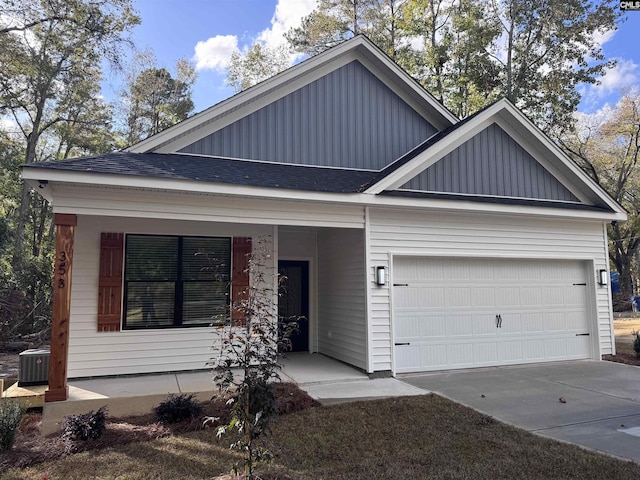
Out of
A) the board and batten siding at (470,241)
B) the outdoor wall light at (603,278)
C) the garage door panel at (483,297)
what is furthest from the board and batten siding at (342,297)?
the outdoor wall light at (603,278)

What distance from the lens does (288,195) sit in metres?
6.95

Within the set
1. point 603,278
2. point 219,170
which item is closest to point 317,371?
point 219,170

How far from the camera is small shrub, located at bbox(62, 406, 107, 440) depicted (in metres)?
4.61

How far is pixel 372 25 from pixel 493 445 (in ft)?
73.7

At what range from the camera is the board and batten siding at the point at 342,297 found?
785 centimetres

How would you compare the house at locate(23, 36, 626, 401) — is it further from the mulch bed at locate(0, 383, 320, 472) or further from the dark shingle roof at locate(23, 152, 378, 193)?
the mulch bed at locate(0, 383, 320, 472)

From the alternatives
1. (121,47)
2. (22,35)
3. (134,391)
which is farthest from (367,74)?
(22,35)

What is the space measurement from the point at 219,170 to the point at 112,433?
437cm

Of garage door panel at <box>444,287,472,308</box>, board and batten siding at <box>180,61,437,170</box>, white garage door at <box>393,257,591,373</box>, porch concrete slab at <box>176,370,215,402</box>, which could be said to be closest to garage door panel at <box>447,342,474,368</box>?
white garage door at <box>393,257,591,373</box>

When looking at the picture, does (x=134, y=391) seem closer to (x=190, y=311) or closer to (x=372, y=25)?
(x=190, y=311)

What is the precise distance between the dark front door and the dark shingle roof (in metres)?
2.26

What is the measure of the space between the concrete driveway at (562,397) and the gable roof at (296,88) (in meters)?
5.92

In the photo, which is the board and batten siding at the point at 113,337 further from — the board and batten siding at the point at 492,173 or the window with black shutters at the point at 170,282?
the board and batten siding at the point at 492,173

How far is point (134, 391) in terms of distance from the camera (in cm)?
635
